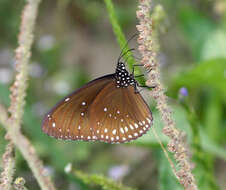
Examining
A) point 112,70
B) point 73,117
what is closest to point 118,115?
point 73,117

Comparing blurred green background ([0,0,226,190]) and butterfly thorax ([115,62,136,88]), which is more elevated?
butterfly thorax ([115,62,136,88])

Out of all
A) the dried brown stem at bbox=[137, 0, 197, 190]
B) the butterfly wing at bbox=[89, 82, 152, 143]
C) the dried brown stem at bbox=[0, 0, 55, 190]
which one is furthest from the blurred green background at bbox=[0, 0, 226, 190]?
the dried brown stem at bbox=[137, 0, 197, 190]

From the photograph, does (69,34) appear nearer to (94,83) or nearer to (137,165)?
(137,165)

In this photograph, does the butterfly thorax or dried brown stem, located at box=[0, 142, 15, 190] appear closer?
dried brown stem, located at box=[0, 142, 15, 190]

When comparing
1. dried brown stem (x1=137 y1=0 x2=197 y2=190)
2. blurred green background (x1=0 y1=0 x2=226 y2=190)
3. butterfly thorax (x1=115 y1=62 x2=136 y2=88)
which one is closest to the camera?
dried brown stem (x1=137 y1=0 x2=197 y2=190)

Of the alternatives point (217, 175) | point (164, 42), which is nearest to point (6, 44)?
point (164, 42)

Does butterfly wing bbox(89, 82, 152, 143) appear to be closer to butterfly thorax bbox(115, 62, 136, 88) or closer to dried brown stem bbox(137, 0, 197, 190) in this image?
butterfly thorax bbox(115, 62, 136, 88)

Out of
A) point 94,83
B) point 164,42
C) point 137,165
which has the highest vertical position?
point 94,83
